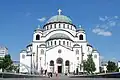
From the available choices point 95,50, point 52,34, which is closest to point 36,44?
point 52,34

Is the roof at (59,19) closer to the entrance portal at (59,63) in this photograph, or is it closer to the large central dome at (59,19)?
the large central dome at (59,19)

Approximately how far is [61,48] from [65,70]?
7.53 m

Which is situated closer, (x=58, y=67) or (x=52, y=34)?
(x=58, y=67)

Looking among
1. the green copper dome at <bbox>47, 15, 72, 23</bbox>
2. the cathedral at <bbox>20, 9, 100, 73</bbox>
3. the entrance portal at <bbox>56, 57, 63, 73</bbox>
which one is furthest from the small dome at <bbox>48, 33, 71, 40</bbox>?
the green copper dome at <bbox>47, 15, 72, 23</bbox>

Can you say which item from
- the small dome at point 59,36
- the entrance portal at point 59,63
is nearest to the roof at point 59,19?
the small dome at point 59,36

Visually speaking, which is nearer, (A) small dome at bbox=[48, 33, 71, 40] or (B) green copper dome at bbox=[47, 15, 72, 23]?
(A) small dome at bbox=[48, 33, 71, 40]

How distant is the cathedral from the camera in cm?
9206

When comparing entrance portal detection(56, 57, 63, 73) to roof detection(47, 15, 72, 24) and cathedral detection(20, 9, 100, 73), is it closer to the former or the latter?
cathedral detection(20, 9, 100, 73)

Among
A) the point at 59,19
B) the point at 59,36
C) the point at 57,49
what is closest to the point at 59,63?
the point at 57,49

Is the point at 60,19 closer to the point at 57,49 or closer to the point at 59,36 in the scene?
the point at 59,36

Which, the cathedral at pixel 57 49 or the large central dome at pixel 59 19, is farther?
the large central dome at pixel 59 19

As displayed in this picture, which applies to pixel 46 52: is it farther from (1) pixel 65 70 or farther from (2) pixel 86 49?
(2) pixel 86 49

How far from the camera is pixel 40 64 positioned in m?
93.8

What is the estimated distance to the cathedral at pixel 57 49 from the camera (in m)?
92.1
